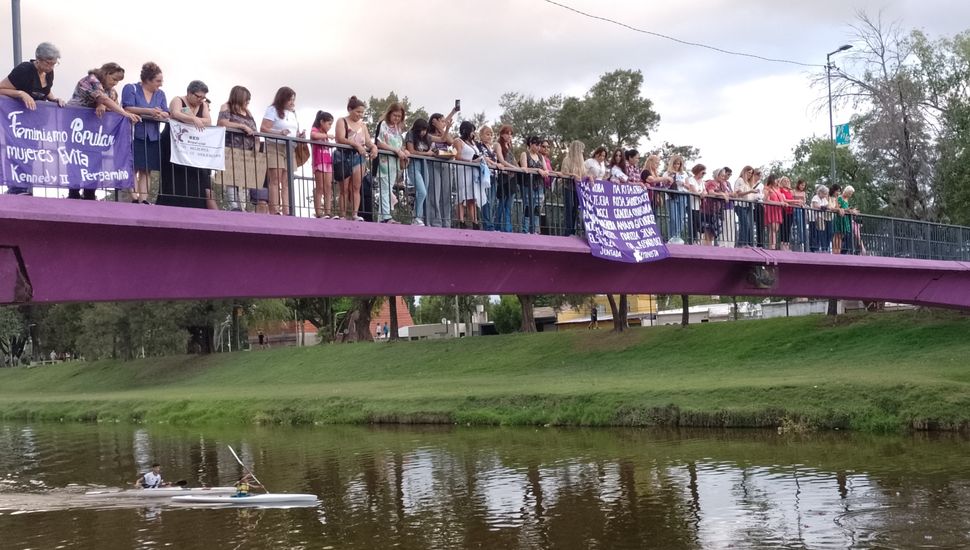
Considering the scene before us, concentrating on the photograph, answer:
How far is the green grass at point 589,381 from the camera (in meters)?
29.0

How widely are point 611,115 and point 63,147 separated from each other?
45.0 m

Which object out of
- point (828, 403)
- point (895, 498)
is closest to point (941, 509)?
point (895, 498)

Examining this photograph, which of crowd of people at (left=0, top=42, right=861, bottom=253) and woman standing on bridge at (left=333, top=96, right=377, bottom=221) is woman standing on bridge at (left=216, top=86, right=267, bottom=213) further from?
woman standing on bridge at (left=333, top=96, right=377, bottom=221)

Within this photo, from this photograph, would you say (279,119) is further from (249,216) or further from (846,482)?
(846,482)

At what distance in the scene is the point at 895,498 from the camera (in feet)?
Result: 61.4

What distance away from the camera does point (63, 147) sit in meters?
11.6

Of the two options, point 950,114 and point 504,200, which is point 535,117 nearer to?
point 950,114

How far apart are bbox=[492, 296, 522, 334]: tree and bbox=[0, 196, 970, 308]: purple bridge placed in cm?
6115

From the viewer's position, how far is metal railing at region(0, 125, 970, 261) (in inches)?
532

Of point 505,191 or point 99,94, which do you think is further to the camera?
point 505,191

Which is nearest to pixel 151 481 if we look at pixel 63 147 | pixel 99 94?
pixel 63 147

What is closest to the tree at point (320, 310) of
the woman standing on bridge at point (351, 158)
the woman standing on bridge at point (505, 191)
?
the woman standing on bridge at point (505, 191)

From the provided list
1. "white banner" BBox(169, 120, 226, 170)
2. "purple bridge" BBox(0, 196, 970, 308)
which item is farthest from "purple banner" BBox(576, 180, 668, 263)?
"white banner" BBox(169, 120, 226, 170)

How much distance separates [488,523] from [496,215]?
565cm
